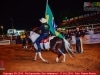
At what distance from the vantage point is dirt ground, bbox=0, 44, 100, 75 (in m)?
3.91

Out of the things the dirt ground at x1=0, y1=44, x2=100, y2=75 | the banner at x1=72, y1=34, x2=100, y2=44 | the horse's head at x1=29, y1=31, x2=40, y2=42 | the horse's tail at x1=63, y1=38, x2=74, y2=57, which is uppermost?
the horse's head at x1=29, y1=31, x2=40, y2=42

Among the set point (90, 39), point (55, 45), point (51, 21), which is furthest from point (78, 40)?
point (51, 21)

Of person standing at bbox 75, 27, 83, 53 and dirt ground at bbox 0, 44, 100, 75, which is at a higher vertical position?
person standing at bbox 75, 27, 83, 53

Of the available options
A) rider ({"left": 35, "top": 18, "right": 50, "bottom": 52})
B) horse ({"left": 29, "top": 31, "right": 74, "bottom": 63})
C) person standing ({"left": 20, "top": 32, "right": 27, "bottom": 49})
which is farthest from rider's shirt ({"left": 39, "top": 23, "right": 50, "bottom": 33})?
person standing ({"left": 20, "top": 32, "right": 27, "bottom": 49})

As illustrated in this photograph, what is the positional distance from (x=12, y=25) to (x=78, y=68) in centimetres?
153

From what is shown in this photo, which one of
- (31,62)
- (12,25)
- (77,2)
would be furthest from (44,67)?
(77,2)

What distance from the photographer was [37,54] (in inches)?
155

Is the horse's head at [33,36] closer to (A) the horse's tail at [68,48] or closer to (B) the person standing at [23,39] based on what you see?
(B) the person standing at [23,39]

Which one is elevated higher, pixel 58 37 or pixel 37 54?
pixel 58 37

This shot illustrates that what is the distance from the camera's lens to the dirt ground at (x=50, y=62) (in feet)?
12.8

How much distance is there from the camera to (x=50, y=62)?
155 inches

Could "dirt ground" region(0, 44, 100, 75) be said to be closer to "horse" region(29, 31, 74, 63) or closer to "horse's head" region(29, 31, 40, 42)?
"horse" region(29, 31, 74, 63)

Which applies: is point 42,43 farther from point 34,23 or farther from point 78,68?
point 78,68

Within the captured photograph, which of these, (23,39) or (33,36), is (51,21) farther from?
(23,39)
